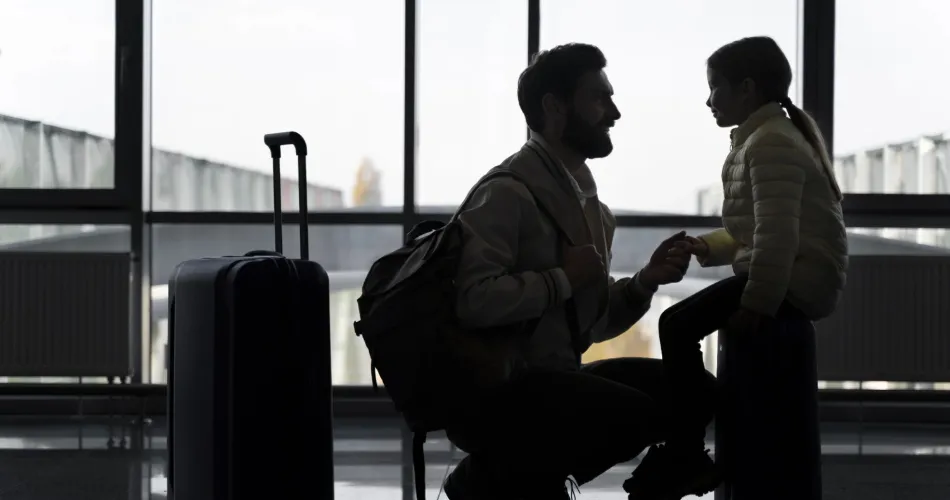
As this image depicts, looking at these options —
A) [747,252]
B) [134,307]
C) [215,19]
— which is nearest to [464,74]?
[215,19]

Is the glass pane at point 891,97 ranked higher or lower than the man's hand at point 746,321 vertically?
higher

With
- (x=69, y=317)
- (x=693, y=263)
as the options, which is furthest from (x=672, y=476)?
(x=69, y=317)

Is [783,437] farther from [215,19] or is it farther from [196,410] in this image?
[215,19]

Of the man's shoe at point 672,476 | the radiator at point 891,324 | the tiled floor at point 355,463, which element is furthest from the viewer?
the radiator at point 891,324

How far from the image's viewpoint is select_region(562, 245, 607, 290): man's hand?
6.89 ft

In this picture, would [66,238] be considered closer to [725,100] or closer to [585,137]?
[585,137]

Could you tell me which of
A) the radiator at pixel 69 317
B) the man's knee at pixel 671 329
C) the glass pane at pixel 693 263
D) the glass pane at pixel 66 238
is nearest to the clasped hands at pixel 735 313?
the man's knee at pixel 671 329

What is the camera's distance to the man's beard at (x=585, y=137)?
224 cm

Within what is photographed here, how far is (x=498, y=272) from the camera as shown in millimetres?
2051

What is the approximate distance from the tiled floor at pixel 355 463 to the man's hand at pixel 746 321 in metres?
1.19

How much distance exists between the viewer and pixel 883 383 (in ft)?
16.1

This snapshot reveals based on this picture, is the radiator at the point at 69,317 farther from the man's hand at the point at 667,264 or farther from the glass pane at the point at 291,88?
the man's hand at the point at 667,264

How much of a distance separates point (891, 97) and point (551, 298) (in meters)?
3.50

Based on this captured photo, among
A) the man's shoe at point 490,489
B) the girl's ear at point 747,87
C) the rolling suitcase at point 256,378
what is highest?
the girl's ear at point 747,87
